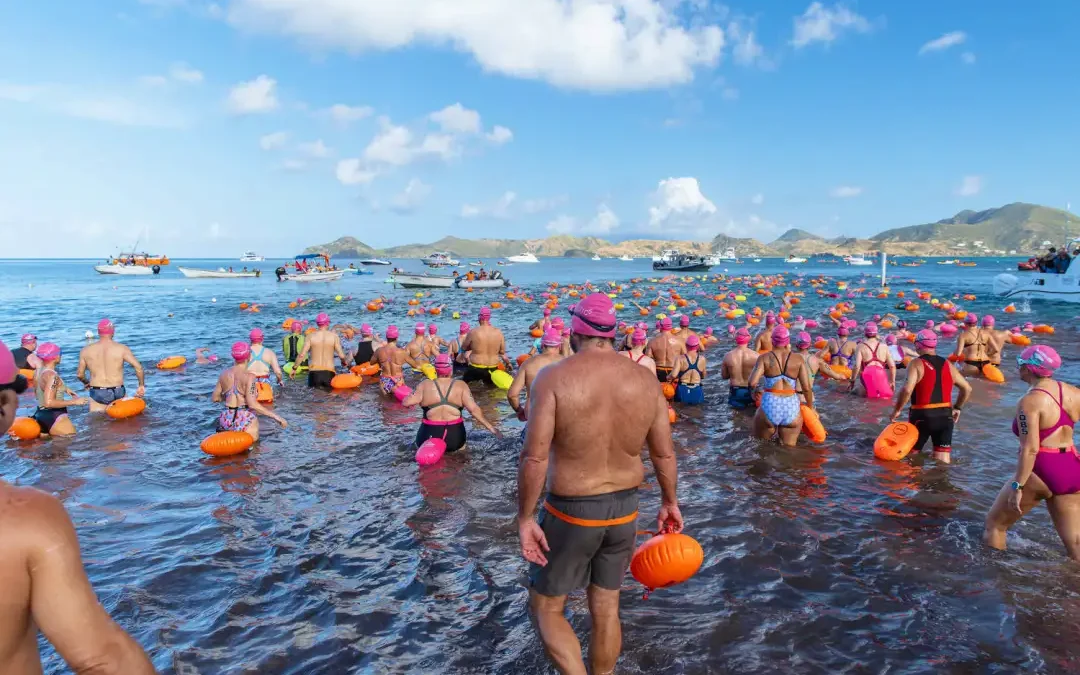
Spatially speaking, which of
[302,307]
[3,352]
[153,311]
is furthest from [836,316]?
[153,311]

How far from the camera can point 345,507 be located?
770cm

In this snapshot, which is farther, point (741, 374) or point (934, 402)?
point (741, 374)

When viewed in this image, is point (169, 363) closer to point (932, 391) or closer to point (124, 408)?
point (124, 408)

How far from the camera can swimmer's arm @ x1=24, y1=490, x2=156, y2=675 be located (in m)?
1.77

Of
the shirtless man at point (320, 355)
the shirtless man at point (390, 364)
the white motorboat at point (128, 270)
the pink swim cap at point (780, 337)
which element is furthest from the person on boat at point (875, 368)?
the white motorboat at point (128, 270)

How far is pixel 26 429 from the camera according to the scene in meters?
10.4

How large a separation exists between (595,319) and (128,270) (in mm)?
114083

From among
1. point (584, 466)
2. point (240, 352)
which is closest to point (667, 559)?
point (584, 466)

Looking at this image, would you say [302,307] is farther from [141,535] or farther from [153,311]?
[141,535]

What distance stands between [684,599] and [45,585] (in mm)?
5024

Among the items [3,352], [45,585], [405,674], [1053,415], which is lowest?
[405,674]

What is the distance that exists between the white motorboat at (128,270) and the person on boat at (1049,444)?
4263 inches

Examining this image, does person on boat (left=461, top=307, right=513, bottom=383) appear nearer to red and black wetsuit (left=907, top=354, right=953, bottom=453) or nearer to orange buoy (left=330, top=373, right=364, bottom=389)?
orange buoy (left=330, top=373, right=364, bottom=389)


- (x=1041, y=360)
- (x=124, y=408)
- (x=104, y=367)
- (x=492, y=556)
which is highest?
(x=1041, y=360)
